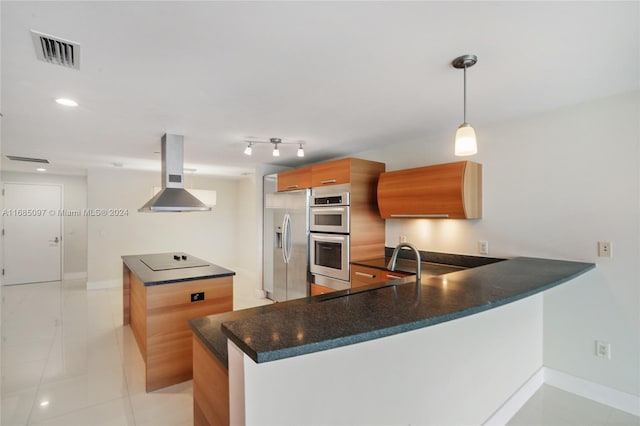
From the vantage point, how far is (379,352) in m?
1.25

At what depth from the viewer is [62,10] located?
1.29 metres

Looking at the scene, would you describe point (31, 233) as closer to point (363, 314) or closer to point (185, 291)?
point (185, 291)

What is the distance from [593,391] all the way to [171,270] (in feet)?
12.3

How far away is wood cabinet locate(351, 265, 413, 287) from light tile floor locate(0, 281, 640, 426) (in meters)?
1.40

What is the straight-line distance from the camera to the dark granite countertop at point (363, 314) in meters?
0.89

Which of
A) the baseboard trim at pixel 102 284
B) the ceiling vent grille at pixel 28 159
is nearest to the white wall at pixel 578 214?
the ceiling vent grille at pixel 28 159

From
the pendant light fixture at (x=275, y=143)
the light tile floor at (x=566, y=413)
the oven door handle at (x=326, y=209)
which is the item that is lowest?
the light tile floor at (x=566, y=413)

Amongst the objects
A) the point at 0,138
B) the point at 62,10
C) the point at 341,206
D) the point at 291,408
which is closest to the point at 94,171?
the point at 0,138

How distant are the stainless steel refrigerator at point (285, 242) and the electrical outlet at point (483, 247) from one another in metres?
2.11

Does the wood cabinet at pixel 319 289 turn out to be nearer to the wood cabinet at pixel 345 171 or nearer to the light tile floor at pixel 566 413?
the wood cabinet at pixel 345 171

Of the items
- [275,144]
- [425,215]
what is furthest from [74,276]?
[425,215]

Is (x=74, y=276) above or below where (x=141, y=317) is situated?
below

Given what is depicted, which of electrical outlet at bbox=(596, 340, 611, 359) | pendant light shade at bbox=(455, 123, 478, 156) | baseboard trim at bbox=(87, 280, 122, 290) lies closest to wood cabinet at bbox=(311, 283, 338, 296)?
electrical outlet at bbox=(596, 340, 611, 359)

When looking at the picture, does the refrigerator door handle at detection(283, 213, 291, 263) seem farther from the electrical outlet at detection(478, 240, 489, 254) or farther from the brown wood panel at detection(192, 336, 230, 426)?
the brown wood panel at detection(192, 336, 230, 426)
